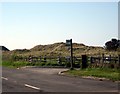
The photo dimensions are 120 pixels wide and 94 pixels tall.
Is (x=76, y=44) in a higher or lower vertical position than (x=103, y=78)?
higher

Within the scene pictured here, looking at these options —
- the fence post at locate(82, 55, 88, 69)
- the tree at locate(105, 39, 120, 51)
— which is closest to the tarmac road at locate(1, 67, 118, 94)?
the fence post at locate(82, 55, 88, 69)

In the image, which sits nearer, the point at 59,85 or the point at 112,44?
the point at 59,85

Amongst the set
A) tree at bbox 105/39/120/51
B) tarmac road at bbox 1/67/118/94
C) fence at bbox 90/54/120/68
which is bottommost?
tarmac road at bbox 1/67/118/94

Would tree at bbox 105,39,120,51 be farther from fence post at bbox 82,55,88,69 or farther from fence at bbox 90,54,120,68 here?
fence post at bbox 82,55,88,69

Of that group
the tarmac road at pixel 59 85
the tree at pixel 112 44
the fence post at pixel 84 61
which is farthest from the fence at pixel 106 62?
the tree at pixel 112 44

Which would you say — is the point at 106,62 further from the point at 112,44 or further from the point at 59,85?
the point at 112,44

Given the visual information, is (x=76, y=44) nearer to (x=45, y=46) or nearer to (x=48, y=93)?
(x=45, y=46)

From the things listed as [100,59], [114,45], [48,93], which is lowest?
[48,93]

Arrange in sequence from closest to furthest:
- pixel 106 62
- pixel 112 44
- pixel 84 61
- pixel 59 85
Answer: pixel 59 85 < pixel 106 62 < pixel 84 61 < pixel 112 44

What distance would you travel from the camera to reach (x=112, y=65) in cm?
3020

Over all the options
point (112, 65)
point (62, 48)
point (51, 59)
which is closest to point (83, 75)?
point (112, 65)

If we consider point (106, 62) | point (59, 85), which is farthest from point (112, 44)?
point (59, 85)

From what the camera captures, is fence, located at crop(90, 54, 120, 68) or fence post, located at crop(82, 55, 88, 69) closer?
fence, located at crop(90, 54, 120, 68)

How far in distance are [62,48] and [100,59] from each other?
9374cm
